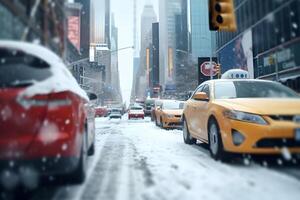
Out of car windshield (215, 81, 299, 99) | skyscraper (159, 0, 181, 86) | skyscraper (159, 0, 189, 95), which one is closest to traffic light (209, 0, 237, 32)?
car windshield (215, 81, 299, 99)

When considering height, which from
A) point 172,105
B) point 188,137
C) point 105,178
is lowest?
point 105,178

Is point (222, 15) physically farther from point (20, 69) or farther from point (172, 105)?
point (172, 105)

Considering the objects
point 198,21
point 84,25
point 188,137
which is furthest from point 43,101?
point 198,21

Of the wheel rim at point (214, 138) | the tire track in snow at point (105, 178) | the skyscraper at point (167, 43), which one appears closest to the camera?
the tire track in snow at point (105, 178)

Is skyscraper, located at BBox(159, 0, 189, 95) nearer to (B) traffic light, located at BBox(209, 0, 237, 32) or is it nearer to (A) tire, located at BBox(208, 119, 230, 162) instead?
(B) traffic light, located at BBox(209, 0, 237, 32)

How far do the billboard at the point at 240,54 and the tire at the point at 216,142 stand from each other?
2351 cm

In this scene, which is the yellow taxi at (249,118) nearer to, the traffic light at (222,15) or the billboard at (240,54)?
the traffic light at (222,15)

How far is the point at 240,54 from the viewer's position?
3959cm

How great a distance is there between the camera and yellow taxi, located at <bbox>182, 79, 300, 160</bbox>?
5.60 meters

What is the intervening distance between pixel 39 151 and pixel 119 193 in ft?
3.32

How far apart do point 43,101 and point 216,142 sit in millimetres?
3382

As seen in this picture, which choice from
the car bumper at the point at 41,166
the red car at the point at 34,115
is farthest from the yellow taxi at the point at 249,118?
the car bumper at the point at 41,166

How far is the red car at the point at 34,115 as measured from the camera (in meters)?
3.82

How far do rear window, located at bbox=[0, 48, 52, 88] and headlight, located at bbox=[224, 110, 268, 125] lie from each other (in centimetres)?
295
